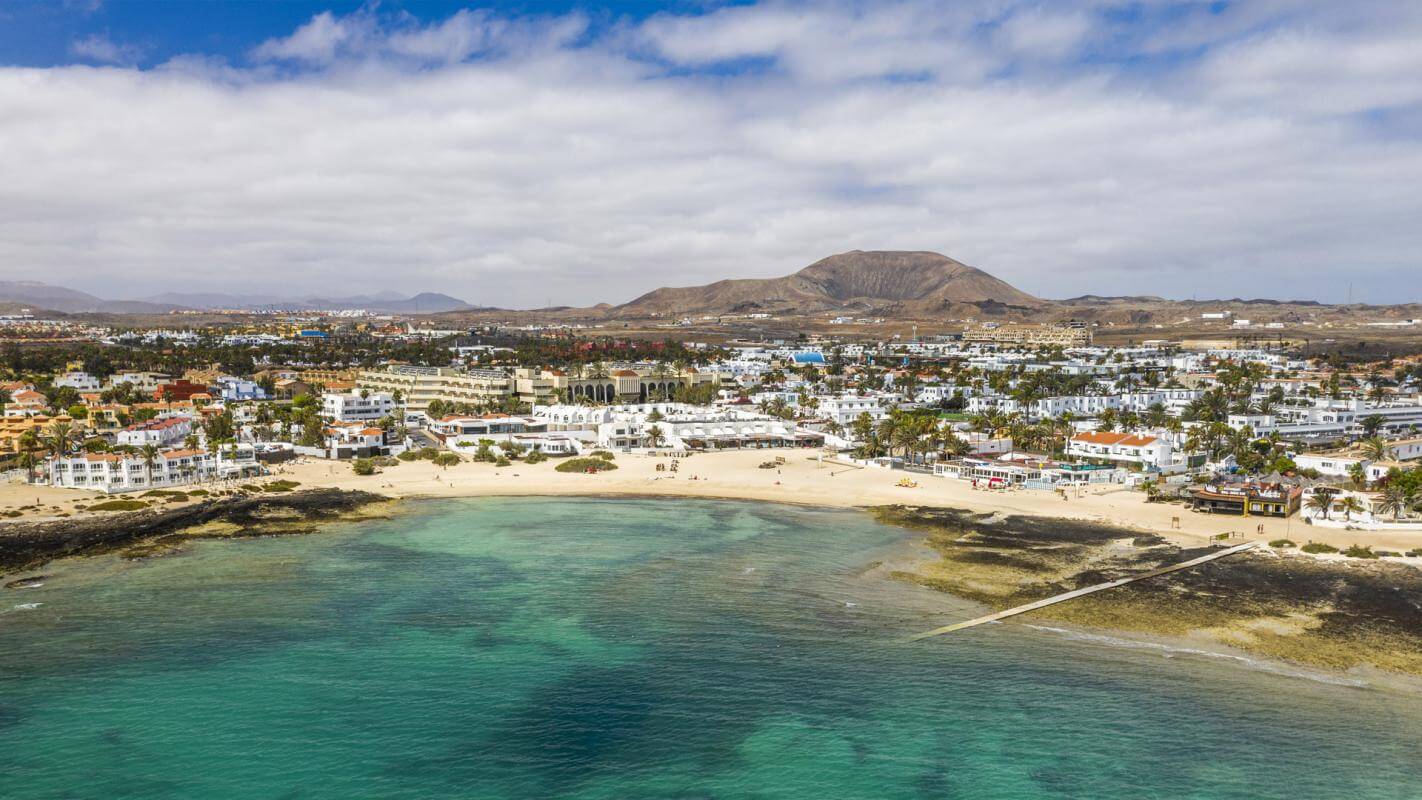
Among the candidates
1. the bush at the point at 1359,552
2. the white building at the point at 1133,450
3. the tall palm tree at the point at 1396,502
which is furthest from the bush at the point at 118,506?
the tall palm tree at the point at 1396,502

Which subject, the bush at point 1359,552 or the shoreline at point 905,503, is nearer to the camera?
the shoreline at point 905,503

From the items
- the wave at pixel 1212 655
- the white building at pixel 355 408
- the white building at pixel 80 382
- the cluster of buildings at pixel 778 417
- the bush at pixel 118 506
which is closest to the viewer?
the wave at pixel 1212 655

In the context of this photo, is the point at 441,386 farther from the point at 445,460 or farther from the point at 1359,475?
Answer: the point at 1359,475

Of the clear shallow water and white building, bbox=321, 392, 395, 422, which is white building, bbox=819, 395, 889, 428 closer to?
white building, bbox=321, 392, 395, 422

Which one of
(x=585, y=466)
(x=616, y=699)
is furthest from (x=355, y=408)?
(x=616, y=699)

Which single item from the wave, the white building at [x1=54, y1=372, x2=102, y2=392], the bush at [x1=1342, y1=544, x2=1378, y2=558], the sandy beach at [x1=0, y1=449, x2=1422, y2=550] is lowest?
the wave

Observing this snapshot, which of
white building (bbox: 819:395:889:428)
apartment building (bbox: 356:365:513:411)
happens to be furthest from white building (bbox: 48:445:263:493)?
white building (bbox: 819:395:889:428)

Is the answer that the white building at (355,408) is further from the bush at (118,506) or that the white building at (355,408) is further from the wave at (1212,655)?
the wave at (1212,655)
